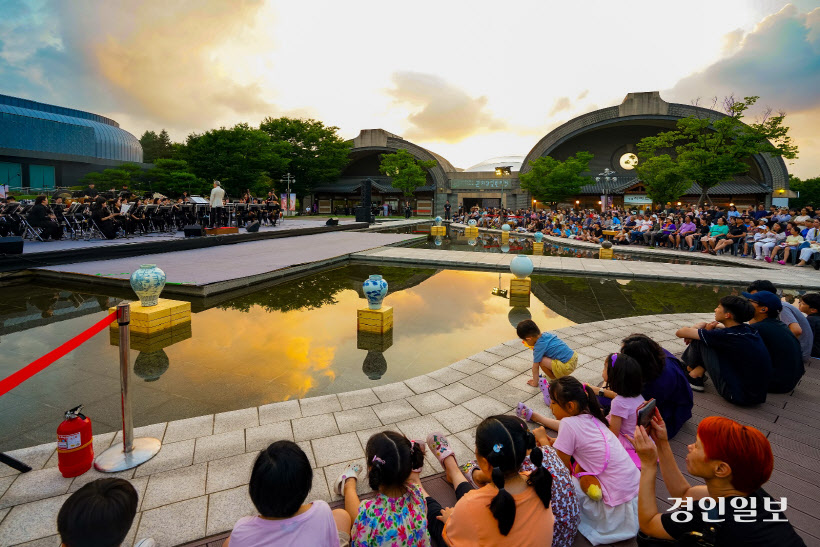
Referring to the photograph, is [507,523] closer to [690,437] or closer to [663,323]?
[690,437]

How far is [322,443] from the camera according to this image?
131 inches

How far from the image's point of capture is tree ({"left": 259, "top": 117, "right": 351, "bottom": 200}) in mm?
45062

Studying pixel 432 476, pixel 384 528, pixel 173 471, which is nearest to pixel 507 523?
pixel 384 528

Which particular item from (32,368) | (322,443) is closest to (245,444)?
(322,443)

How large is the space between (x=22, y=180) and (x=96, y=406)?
62759mm

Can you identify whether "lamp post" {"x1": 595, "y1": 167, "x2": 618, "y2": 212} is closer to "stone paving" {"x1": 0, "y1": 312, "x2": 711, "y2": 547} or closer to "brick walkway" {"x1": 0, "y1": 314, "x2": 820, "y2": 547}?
"brick walkway" {"x1": 0, "y1": 314, "x2": 820, "y2": 547}

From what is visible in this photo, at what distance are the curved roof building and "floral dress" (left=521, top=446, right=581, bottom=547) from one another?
59.4 metres

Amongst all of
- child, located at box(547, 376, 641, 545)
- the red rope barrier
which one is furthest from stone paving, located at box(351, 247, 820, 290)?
the red rope barrier

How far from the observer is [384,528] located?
2.04m

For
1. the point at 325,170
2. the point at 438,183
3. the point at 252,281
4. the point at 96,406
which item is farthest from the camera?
the point at 438,183

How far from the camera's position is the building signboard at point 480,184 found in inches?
1829

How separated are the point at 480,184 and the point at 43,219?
41861 mm

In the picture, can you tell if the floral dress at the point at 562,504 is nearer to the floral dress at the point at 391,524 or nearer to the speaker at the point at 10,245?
the floral dress at the point at 391,524

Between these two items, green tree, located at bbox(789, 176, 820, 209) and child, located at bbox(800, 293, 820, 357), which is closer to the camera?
child, located at bbox(800, 293, 820, 357)
